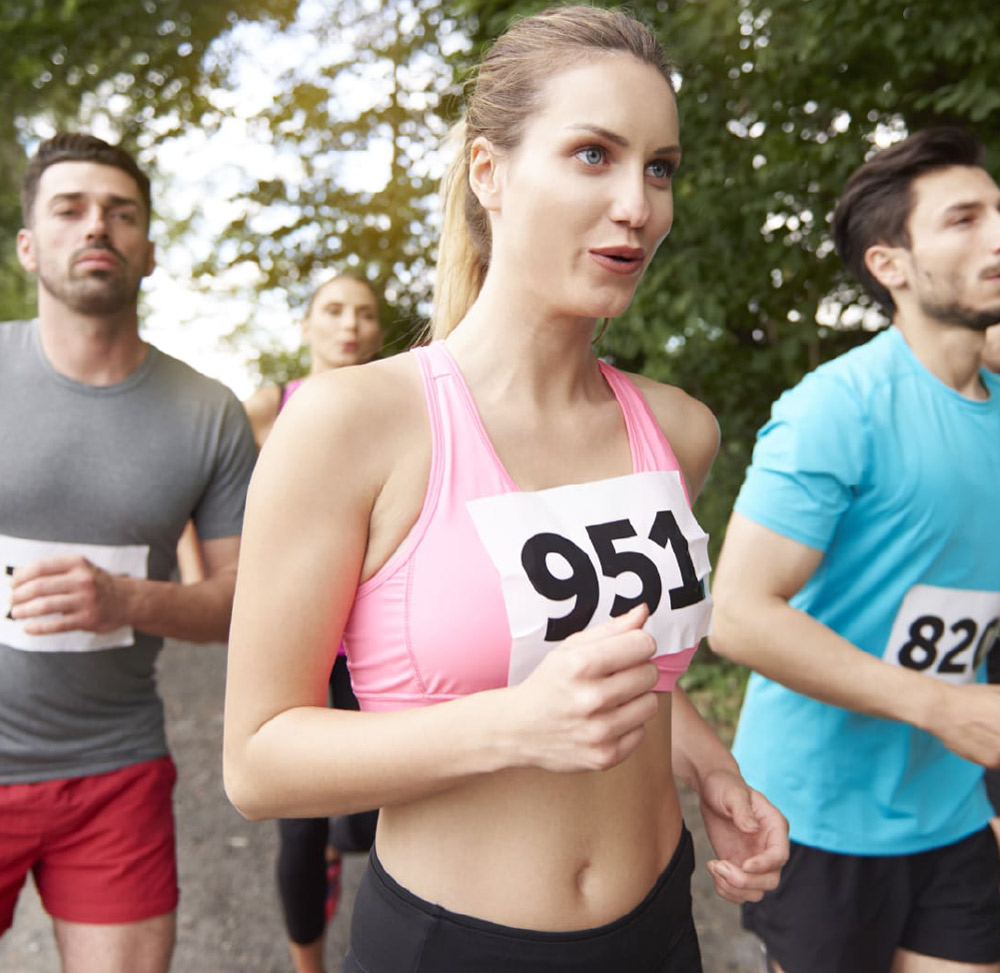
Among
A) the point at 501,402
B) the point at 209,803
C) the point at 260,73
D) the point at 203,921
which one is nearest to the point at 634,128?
the point at 501,402

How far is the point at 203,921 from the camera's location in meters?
3.98

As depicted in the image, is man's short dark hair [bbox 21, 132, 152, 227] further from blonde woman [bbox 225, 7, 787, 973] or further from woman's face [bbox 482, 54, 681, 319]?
woman's face [bbox 482, 54, 681, 319]

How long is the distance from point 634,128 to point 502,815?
37.5 inches

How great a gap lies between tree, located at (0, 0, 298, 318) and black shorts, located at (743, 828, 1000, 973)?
7.34 m

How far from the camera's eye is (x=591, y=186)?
141cm

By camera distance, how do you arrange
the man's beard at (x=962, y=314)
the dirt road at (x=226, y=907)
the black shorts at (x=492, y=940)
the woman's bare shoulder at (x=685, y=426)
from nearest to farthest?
the black shorts at (x=492, y=940)
the woman's bare shoulder at (x=685, y=426)
the man's beard at (x=962, y=314)
the dirt road at (x=226, y=907)

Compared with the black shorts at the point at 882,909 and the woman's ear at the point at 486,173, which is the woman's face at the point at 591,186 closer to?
the woman's ear at the point at 486,173

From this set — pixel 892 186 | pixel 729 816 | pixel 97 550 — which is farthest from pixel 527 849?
pixel 892 186

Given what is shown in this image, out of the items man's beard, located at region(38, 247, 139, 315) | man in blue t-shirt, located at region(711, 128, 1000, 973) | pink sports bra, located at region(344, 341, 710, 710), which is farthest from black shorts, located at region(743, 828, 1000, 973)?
man's beard, located at region(38, 247, 139, 315)

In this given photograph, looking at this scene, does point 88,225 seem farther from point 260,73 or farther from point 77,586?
point 260,73

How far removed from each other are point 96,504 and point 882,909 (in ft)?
6.18

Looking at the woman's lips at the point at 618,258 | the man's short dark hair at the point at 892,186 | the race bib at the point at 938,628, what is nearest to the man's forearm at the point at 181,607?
the woman's lips at the point at 618,258

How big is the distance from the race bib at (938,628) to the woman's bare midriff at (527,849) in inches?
34.8

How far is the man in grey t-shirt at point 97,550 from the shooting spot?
2277mm
